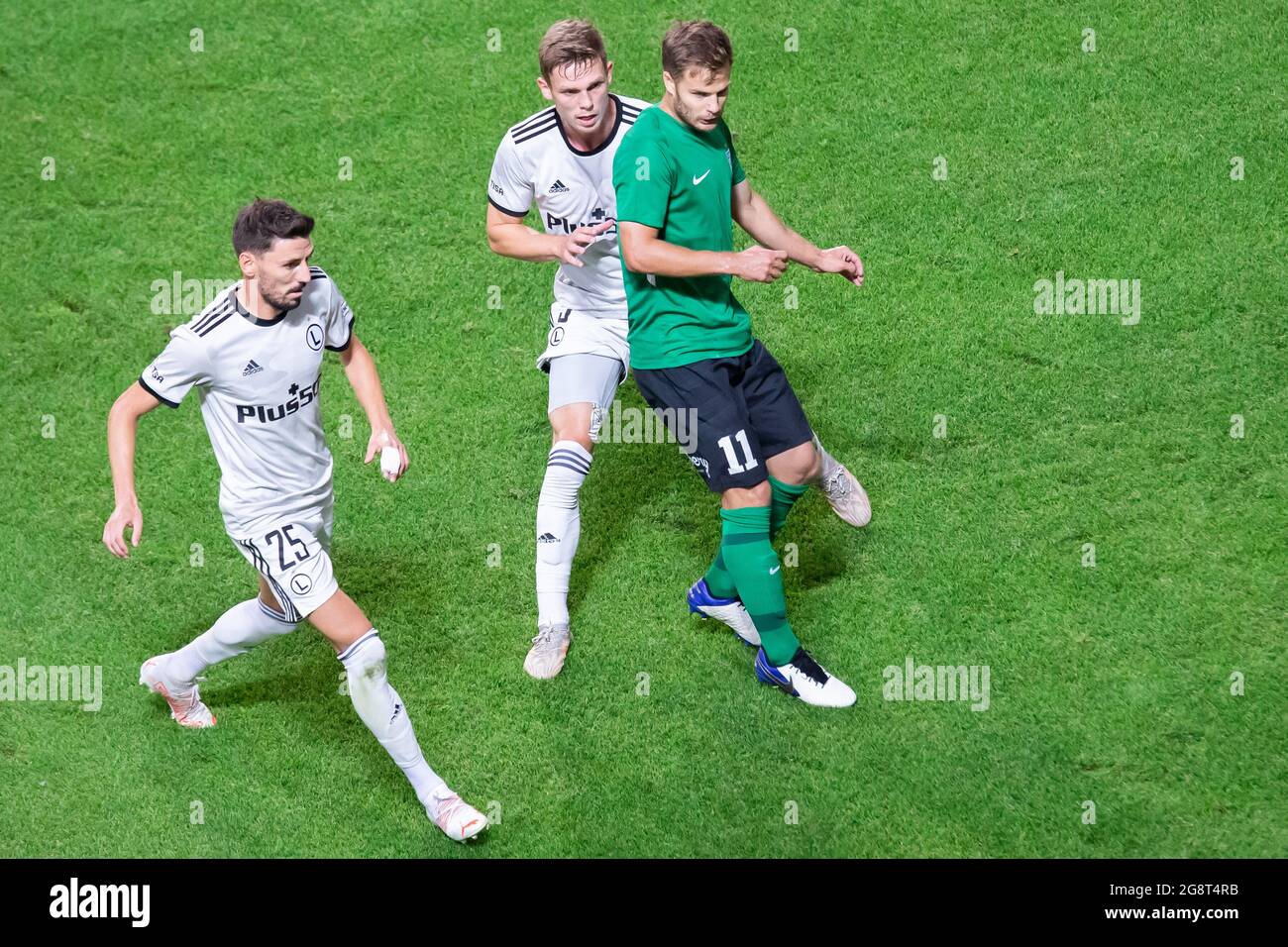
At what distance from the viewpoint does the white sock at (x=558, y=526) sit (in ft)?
20.6

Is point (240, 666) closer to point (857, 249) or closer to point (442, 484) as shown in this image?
point (442, 484)

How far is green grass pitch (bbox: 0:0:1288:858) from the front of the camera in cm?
586

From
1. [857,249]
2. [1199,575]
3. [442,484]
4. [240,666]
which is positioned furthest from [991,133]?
[240,666]

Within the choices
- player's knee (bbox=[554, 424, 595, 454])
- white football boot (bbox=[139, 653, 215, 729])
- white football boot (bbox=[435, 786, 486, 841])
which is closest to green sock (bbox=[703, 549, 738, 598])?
player's knee (bbox=[554, 424, 595, 454])

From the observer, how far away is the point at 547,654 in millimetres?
6395

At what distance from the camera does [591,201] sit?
6340 mm

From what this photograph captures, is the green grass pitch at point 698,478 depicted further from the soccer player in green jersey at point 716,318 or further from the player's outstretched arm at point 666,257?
the player's outstretched arm at point 666,257

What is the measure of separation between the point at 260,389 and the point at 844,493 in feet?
8.46

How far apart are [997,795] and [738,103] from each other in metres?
4.84

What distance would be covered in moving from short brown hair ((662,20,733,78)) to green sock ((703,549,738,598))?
197 centimetres

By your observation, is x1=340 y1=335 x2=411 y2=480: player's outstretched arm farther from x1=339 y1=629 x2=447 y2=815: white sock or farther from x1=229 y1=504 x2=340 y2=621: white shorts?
x1=339 y1=629 x2=447 y2=815: white sock

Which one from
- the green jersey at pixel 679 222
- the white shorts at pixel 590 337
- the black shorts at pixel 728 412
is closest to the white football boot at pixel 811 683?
the black shorts at pixel 728 412

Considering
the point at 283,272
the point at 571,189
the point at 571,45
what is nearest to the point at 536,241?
the point at 571,189

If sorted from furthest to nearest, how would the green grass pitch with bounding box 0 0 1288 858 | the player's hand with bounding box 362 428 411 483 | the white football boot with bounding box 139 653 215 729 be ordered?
the white football boot with bounding box 139 653 215 729, the green grass pitch with bounding box 0 0 1288 858, the player's hand with bounding box 362 428 411 483
